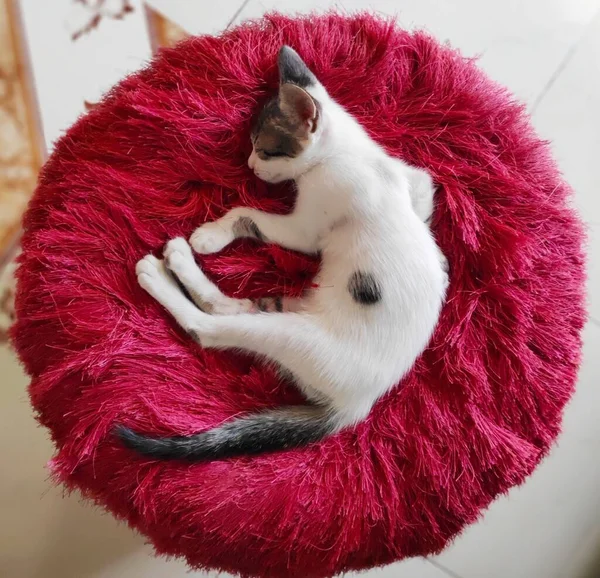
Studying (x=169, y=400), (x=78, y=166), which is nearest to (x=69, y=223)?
(x=78, y=166)

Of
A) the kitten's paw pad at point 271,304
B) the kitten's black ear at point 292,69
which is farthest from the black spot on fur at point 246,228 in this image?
the kitten's black ear at point 292,69

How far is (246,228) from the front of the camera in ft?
3.59

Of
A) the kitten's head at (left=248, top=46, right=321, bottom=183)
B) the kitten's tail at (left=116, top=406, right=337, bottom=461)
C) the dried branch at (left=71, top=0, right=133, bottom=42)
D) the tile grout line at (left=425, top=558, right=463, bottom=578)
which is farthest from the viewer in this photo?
the dried branch at (left=71, top=0, right=133, bottom=42)

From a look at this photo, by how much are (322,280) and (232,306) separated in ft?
0.53

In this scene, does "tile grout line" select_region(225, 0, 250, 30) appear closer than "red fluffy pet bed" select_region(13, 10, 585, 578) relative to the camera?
No

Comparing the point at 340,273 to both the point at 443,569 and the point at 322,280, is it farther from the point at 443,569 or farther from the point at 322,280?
the point at 443,569

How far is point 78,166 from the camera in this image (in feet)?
3.49

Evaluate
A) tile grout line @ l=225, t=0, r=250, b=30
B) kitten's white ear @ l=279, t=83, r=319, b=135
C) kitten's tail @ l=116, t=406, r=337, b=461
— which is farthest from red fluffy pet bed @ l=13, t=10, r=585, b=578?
tile grout line @ l=225, t=0, r=250, b=30

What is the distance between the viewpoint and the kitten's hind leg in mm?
1050

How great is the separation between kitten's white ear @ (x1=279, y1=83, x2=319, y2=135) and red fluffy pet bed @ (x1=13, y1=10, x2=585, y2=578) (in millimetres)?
126

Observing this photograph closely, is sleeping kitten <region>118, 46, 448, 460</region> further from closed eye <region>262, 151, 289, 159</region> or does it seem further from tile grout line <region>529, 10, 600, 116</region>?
tile grout line <region>529, 10, 600, 116</region>

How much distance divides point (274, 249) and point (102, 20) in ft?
3.00

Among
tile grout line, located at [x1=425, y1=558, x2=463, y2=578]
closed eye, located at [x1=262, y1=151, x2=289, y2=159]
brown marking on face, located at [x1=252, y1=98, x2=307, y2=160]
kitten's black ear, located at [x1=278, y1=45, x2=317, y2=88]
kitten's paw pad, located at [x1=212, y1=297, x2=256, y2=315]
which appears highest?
kitten's black ear, located at [x1=278, y1=45, x2=317, y2=88]

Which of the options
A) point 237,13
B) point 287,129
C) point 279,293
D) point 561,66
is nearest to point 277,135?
point 287,129
